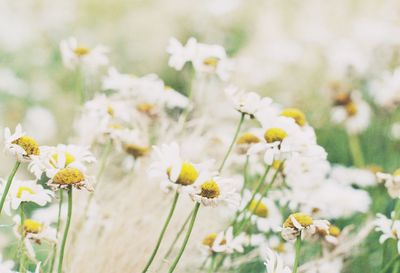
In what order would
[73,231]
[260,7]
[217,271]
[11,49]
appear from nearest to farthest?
[217,271] → [73,231] → [11,49] → [260,7]

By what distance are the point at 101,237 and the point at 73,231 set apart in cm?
7

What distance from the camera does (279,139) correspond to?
1371mm

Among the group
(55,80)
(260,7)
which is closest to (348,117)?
(55,80)

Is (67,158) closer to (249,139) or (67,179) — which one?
(67,179)

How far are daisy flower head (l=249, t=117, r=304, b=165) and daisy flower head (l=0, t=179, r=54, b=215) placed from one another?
0.37 m

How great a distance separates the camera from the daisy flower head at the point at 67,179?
1135 millimetres

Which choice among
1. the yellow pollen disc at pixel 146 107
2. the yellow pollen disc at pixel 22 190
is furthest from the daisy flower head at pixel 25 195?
the yellow pollen disc at pixel 146 107

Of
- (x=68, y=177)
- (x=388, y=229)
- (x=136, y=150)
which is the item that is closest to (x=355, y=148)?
(x=136, y=150)

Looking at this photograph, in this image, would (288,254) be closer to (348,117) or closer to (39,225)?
(39,225)

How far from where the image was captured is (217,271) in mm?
1608

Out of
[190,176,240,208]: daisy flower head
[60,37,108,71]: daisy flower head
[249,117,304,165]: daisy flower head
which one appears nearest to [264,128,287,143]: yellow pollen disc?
[249,117,304,165]: daisy flower head

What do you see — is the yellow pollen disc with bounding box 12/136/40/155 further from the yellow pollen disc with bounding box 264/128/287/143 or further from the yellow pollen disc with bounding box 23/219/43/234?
the yellow pollen disc with bounding box 264/128/287/143

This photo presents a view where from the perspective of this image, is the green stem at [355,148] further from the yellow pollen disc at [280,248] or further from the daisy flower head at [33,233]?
the daisy flower head at [33,233]

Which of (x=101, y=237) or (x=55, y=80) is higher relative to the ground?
(x=55, y=80)
